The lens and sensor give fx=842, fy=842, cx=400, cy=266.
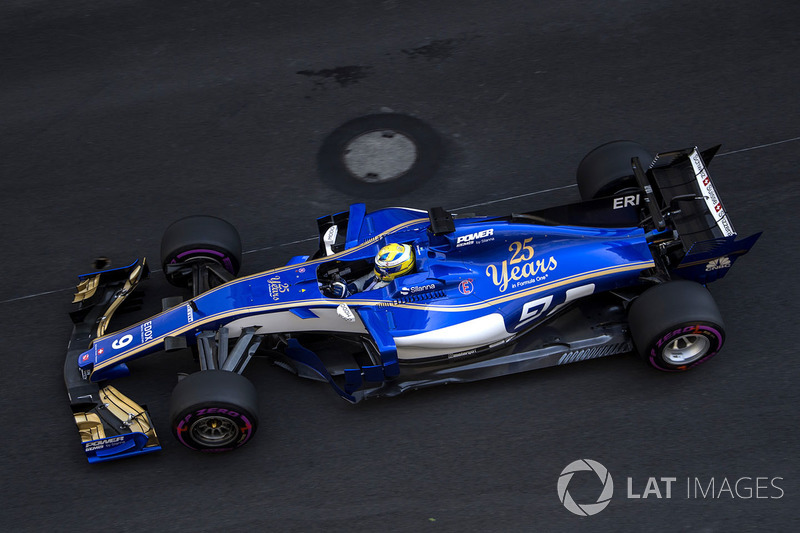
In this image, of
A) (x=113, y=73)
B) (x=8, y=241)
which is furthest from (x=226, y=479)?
(x=113, y=73)

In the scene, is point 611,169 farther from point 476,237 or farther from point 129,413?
point 129,413

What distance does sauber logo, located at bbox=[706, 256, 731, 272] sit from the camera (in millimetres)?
7375

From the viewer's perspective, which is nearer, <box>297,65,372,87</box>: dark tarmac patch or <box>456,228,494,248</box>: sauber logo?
<box>456,228,494,248</box>: sauber logo

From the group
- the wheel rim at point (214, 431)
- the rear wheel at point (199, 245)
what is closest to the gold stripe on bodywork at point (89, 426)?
the wheel rim at point (214, 431)

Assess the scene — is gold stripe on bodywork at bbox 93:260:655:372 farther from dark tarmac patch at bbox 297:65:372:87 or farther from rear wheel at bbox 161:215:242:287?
dark tarmac patch at bbox 297:65:372:87

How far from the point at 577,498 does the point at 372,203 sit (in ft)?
13.1

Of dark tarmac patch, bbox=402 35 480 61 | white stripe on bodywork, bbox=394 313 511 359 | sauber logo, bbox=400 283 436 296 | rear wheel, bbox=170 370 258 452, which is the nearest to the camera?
rear wheel, bbox=170 370 258 452

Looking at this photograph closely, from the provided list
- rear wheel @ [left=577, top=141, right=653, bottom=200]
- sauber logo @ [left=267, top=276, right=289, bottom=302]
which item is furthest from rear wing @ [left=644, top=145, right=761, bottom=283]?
sauber logo @ [left=267, top=276, right=289, bottom=302]

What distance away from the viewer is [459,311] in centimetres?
732

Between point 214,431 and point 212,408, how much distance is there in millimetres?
487

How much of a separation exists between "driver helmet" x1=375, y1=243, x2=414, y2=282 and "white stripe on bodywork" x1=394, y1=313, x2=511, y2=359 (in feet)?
1.94

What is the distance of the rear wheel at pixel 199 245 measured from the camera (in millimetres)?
8047

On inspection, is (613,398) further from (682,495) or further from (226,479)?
(226,479)

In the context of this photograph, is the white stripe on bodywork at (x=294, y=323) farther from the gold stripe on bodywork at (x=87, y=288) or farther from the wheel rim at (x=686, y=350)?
the wheel rim at (x=686, y=350)
